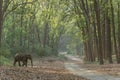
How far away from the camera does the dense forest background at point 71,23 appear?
38.4 meters

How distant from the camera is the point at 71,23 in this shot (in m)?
61.3

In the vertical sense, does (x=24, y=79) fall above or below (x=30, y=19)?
Result: below

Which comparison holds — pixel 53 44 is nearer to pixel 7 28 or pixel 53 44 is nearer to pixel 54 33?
pixel 54 33

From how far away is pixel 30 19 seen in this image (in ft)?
212

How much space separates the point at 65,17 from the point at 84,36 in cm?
429

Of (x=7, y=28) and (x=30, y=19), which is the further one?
(x=30, y=19)

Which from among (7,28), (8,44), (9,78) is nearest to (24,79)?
(9,78)

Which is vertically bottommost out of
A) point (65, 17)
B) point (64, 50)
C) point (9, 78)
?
point (64, 50)

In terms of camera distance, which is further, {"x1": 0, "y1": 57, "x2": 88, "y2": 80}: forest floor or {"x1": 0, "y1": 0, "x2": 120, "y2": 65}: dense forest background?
{"x1": 0, "y1": 0, "x2": 120, "y2": 65}: dense forest background

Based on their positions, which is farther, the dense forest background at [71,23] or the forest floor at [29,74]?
the dense forest background at [71,23]

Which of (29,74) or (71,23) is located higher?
(71,23)

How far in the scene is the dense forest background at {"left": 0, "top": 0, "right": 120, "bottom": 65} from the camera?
38375 mm

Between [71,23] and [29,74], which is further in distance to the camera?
[71,23]

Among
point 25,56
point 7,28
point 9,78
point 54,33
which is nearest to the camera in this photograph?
point 9,78
